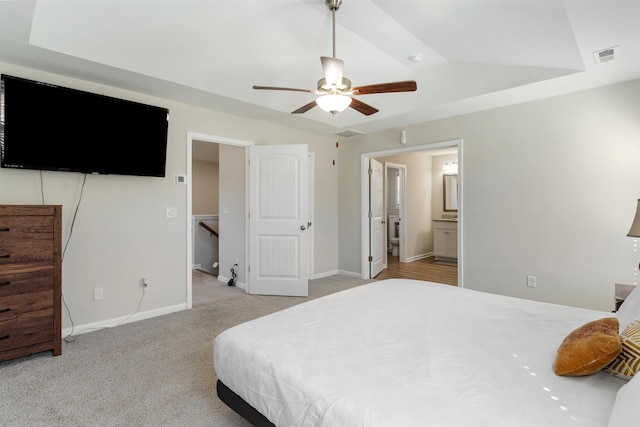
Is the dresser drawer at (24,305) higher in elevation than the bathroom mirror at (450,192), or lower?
lower

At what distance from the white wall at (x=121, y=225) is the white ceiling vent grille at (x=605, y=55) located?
3807 millimetres

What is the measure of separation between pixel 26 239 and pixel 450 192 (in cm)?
732

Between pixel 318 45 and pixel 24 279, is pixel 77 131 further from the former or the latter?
pixel 318 45

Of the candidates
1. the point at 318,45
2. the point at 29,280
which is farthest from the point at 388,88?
the point at 29,280

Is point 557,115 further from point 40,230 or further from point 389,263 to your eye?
point 40,230

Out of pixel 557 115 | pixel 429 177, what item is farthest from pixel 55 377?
pixel 429 177

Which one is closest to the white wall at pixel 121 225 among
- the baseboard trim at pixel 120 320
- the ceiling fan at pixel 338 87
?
the baseboard trim at pixel 120 320

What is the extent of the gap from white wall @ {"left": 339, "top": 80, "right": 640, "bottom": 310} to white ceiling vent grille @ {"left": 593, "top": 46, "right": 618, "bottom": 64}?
0.70 meters

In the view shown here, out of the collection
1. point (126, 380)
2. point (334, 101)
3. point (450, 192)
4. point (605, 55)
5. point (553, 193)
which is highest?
point (605, 55)

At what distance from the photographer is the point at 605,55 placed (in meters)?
2.56

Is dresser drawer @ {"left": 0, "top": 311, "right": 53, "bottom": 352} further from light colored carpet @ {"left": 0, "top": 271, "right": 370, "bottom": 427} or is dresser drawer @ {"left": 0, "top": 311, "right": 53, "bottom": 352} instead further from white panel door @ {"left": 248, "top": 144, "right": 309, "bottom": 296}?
white panel door @ {"left": 248, "top": 144, "right": 309, "bottom": 296}

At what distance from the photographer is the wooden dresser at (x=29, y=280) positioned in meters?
2.34

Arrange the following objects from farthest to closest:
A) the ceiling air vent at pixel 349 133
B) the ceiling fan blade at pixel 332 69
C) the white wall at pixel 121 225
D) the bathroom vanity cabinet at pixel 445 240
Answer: the bathroom vanity cabinet at pixel 445 240 → the ceiling air vent at pixel 349 133 → the white wall at pixel 121 225 → the ceiling fan blade at pixel 332 69

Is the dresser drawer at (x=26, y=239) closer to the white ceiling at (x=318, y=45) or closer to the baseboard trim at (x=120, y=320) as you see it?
the baseboard trim at (x=120, y=320)
